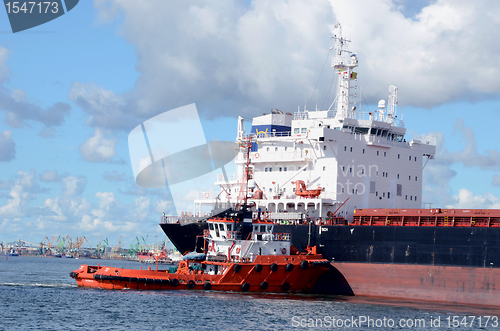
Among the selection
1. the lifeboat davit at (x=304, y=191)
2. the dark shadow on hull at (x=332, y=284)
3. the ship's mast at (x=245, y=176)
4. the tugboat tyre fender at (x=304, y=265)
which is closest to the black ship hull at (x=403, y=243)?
the dark shadow on hull at (x=332, y=284)

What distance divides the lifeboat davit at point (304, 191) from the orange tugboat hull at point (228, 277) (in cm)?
450

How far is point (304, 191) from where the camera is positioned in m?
36.3

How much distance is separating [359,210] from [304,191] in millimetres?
3446

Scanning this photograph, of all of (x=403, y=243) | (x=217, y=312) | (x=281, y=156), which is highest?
(x=281, y=156)

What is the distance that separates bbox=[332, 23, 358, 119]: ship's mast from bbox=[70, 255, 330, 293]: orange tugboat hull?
1105cm

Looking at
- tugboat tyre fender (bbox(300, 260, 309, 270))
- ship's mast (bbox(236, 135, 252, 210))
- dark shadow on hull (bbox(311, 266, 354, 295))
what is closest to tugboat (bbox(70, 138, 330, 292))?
tugboat tyre fender (bbox(300, 260, 309, 270))

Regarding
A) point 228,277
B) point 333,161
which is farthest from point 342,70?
point 228,277

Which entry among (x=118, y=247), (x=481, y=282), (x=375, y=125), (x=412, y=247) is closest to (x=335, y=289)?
(x=412, y=247)

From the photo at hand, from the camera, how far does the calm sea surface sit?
24422 millimetres

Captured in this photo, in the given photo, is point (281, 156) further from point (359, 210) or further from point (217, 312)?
point (217, 312)

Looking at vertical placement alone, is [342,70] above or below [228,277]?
above

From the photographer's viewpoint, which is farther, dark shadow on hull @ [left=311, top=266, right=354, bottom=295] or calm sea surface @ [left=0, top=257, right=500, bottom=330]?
dark shadow on hull @ [left=311, top=266, right=354, bottom=295]

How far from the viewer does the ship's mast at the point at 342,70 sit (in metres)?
39.6

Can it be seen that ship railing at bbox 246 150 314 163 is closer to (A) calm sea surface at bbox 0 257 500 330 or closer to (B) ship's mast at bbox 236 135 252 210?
(B) ship's mast at bbox 236 135 252 210
